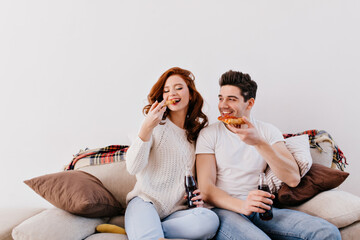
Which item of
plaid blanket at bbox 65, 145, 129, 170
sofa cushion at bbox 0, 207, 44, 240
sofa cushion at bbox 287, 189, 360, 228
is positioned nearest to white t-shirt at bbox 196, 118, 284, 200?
sofa cushion at bbox 287, 189, 360, 228

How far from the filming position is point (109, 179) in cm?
202

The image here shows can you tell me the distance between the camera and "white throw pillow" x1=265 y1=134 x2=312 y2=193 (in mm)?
1754

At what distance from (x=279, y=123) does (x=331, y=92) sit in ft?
1.69

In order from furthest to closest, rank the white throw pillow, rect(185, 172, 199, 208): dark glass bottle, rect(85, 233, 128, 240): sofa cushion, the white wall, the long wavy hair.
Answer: the white wall < the long wavy hair < the white throw pillow < rect(185, 172, 199, 208): dark glass bottle < rect(85, 233, 128, 240): sofa cushion

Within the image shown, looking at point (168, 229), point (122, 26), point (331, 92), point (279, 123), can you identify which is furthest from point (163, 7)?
point (168, 229)

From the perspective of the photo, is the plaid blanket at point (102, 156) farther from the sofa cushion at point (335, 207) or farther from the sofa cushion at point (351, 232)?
the sofa cushion at point (351, 232)

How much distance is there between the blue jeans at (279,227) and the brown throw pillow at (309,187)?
0.39ft

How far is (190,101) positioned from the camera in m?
1.98

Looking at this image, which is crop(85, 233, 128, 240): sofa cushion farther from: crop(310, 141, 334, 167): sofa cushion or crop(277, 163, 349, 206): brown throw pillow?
crop(310, 141, 334, 167): sofa cushion

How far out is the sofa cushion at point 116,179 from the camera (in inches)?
79.2

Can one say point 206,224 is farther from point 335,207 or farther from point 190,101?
point 190,101

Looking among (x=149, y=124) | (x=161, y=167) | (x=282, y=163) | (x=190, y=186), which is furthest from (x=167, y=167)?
(x=282, y=163)

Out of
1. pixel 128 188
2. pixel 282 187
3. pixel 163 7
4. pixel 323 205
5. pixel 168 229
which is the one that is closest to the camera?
pixel 168 229

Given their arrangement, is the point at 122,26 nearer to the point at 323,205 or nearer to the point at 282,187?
the point at 282,187
